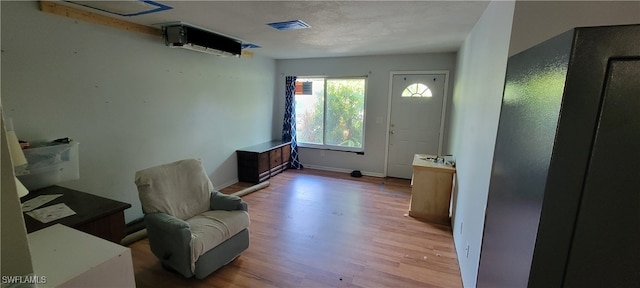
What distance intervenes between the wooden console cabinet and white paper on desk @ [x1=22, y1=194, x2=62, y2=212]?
8.89 ft

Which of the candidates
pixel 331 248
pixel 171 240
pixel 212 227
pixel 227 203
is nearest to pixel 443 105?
pixel 331 248

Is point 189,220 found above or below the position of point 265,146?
below

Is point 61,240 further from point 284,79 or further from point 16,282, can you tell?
point 284,79

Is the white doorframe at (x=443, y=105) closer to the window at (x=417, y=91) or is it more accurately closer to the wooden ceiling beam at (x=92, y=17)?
the window at (x=417, y=91)

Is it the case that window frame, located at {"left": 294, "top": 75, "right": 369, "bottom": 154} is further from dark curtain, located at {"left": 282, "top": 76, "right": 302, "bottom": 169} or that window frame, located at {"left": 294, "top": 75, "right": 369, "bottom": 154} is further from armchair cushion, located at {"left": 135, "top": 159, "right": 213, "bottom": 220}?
armchair cushion, located at {"left": 135, "top": 159, "right": 213, "bottom": 220}

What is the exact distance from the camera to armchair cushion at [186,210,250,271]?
210cm

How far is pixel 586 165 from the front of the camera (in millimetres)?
651

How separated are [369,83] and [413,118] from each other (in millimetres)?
1041

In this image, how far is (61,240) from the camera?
55.1 inches

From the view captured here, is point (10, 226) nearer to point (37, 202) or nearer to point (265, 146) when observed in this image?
point (37, 202)

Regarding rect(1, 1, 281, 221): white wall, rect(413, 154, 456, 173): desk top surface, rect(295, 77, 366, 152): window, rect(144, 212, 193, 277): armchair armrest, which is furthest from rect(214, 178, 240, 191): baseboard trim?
rect(413, 154, 456, 173): desk top surface

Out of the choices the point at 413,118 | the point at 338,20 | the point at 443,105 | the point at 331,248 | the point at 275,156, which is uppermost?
the point at 338,20

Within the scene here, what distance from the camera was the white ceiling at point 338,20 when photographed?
7.04ft

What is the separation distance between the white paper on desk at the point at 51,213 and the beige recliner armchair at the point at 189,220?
0.49 meters
